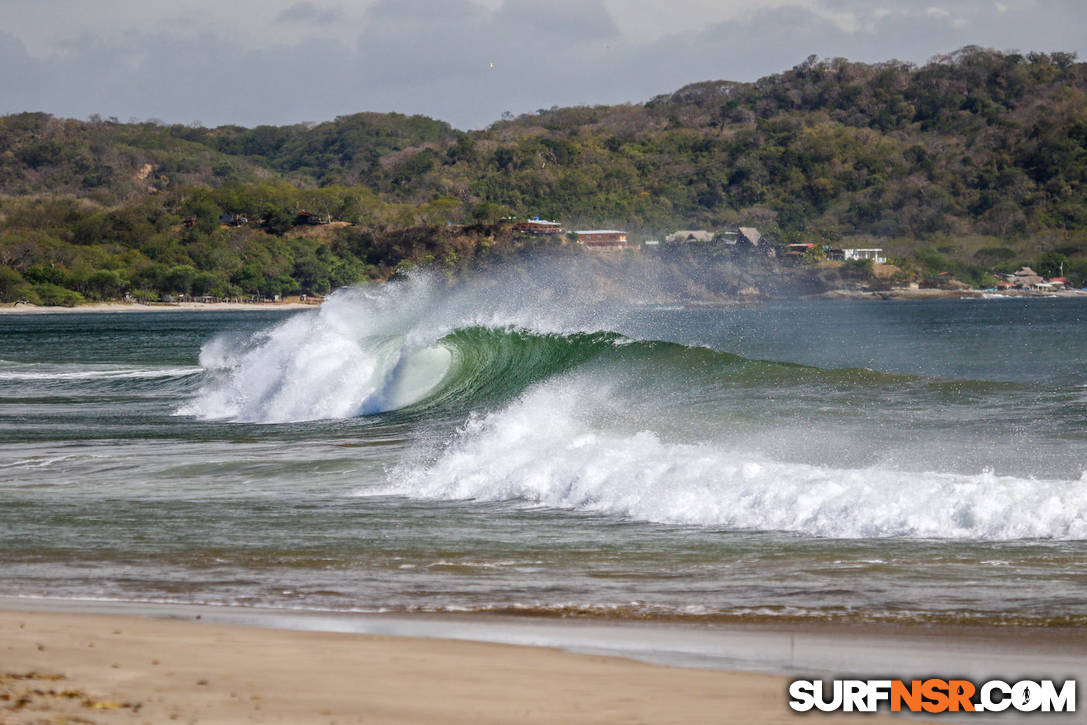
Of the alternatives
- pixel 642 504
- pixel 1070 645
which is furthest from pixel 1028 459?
pixel 1070 645

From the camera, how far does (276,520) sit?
11750 millimetres

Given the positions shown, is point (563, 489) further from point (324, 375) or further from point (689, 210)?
point (689, 210)

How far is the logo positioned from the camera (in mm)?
6098

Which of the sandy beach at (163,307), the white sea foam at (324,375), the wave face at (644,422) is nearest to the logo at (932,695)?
the wave face at (644,422)

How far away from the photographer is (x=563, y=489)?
1287 centimetres

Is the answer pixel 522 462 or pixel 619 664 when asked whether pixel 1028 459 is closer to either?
pixel 522 462

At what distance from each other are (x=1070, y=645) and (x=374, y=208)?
16743cm

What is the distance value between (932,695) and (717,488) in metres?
5.56

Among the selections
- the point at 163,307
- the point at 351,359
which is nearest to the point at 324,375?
the point at 351,359

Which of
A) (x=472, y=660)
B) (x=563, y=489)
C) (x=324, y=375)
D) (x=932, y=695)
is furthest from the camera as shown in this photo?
(x=324, y=375)

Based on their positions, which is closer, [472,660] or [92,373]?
[472,660]

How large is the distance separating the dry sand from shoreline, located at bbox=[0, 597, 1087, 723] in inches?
0.6

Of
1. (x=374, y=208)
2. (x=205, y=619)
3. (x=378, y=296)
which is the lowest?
(x=205, y=619)

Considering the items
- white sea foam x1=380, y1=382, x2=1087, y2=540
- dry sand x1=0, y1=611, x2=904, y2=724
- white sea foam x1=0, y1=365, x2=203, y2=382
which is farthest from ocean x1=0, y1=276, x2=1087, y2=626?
white sea foam x1=0, y1=365, x2=203, y2=382
